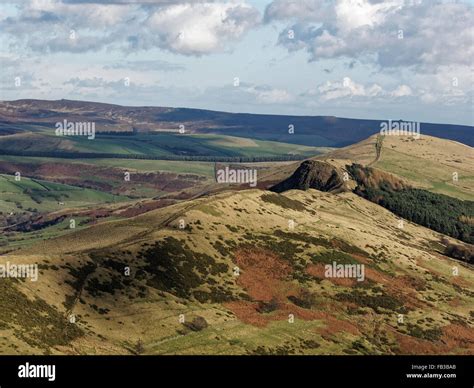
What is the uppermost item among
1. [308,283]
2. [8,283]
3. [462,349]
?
[8,283]

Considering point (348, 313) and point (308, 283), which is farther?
point (308, 283)

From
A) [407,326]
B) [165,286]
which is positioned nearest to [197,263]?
[165,286]
